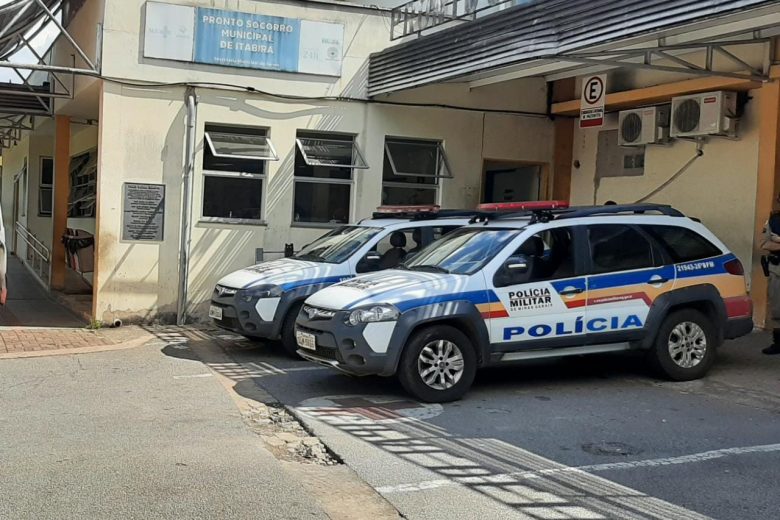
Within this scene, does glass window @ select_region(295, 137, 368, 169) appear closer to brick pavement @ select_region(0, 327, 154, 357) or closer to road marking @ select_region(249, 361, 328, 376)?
brick pavement @ select_region(0, 327, 154, 357)

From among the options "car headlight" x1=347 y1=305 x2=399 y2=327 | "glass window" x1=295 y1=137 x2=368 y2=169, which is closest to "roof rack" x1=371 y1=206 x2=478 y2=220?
"glass window" x1=295 y1=137 x2=368 y2=169

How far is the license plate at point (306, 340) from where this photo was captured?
8219 mm

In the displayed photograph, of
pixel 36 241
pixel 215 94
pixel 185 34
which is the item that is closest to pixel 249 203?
pixel 215 94

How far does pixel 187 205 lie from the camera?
13.0 metres

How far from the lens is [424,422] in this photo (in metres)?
7.28

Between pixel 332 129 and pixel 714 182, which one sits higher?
pixel 332 129

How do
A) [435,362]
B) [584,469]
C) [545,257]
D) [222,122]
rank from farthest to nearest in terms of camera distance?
[222,122] < [545,257] < [435,362] < [584,469]

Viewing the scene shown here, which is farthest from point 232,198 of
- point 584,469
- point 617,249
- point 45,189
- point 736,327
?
point 45,189

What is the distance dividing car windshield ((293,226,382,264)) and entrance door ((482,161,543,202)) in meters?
4.83

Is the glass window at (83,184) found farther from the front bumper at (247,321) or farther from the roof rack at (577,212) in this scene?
→ the roof rack at (577,212)

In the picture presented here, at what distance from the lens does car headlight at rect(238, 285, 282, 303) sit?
1019 centimetres

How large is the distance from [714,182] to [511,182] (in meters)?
4.78

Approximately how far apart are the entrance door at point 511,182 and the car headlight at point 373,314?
26.6 feet

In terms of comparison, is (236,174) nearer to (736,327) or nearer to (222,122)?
(222,122)
